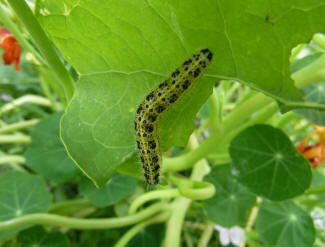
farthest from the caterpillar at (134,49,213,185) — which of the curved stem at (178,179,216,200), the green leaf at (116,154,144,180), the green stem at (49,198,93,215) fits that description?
the green stem at (49,198,93,215)

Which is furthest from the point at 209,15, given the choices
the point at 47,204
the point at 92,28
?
the point at 47,204

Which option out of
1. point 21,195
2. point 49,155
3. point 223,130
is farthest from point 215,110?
point 21,195

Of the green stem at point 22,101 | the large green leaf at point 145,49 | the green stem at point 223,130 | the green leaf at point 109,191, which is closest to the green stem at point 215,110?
the green stem at point 223,130

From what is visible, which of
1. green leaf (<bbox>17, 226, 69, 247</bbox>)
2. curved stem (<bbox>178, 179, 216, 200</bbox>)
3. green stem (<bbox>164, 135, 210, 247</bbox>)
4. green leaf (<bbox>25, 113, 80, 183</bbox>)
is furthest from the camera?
green leaf (<bbox>25, 113, 80, 183</bbox>)

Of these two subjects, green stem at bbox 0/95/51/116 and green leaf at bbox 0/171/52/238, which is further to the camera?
green stem at bbox 0/95/51/116

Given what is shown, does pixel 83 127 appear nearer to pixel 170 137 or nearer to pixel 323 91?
pixel 170 137

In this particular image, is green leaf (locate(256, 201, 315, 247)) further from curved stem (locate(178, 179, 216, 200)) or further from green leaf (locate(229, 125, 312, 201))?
curved stem (locate(178, 179, 216, 200))

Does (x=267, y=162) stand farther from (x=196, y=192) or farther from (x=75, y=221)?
(x=75, y=221)
